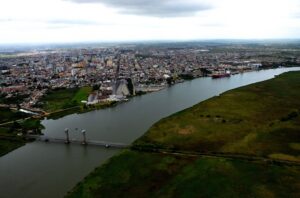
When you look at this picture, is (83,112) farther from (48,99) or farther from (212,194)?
(212,194)

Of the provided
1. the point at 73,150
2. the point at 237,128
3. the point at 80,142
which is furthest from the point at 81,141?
the point at 237,128


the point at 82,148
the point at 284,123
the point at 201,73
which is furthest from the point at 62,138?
the point at 201,73

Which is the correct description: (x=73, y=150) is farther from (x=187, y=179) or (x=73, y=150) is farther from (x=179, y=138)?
(x=187, y=179)

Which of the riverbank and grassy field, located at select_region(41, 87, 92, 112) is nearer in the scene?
the riverbank

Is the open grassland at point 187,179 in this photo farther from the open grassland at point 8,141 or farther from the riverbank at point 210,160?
the open grassland at point 8,141

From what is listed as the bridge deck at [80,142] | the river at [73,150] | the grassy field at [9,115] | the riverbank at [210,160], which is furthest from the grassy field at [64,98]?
the riverbank at [210,160]

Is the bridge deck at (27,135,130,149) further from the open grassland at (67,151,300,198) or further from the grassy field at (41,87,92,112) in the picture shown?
the grassy field at (41,87,92,112)

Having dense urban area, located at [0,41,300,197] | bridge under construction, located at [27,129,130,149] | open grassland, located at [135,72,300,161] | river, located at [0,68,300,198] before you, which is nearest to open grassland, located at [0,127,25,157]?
dense urban area, located at [0,41,300,197]
